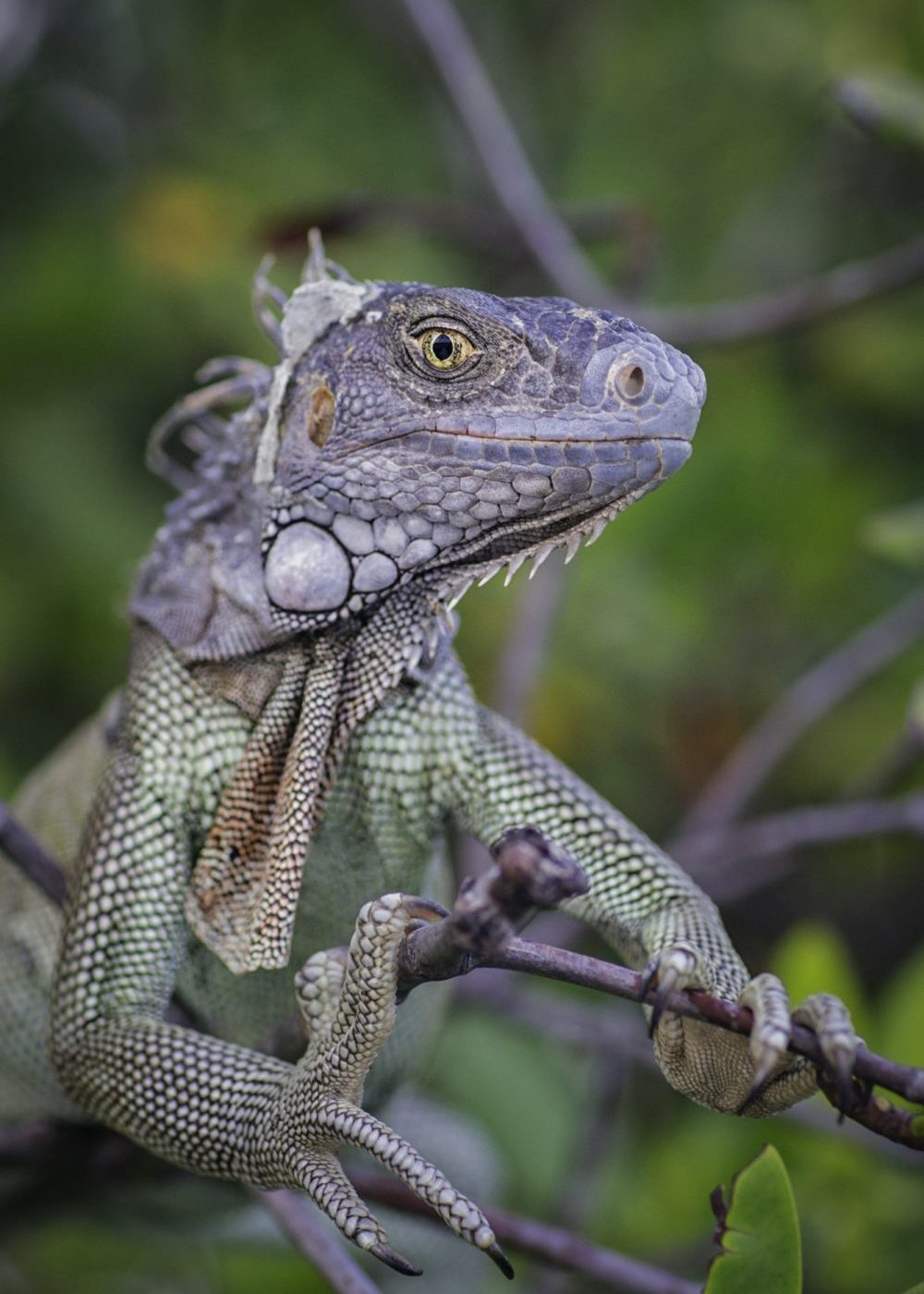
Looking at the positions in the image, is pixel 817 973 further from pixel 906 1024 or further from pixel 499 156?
pixel 499 156

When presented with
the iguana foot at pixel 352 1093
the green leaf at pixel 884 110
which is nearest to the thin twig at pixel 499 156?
the green leaf at pixel 884 110

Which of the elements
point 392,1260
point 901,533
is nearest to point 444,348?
point 392,1260

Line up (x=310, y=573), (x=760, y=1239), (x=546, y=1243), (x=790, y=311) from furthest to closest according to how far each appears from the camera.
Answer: (x=790, y=311) → (x=546, y=1243) → (x=310, y=573) → (x=760, y=1239)

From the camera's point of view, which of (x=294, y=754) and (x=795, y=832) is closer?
(x=294, y=754)

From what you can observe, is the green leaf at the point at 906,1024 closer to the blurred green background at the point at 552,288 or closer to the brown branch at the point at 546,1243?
the blurred green background at the point at 552,288

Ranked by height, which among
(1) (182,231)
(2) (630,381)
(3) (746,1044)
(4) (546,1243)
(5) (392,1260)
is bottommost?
(4) (546,1243)

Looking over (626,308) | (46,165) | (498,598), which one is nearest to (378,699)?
(626,308)
